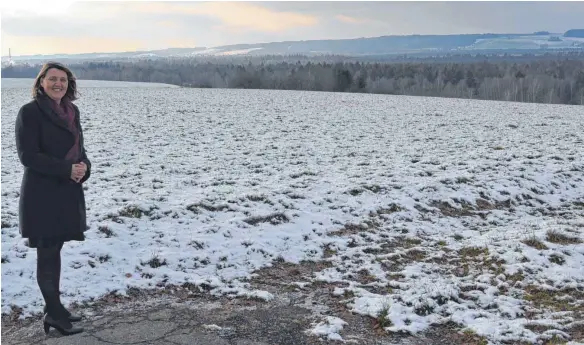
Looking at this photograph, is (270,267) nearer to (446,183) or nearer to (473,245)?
(473,245)

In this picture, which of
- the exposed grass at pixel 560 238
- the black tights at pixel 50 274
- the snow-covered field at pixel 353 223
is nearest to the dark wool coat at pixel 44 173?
the black tights at pixel 50 274

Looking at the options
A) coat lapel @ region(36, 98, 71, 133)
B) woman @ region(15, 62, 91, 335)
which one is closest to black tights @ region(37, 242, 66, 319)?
woman @ region(15, 62, 91, 335)

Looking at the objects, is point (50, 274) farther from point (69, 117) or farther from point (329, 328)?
point (329, 328)

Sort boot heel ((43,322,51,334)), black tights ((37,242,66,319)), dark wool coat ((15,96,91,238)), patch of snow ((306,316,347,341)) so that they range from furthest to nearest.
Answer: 1. patch of snow ((306,316,347,341))
2. boot heel ((43,322,51,334))
3. black tights ((37,242,66,319))
4. dark wool coat ((15,96,91,238))

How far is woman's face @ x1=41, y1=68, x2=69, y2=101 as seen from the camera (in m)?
4.91

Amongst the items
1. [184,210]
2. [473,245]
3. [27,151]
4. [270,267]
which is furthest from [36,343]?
[473,245]

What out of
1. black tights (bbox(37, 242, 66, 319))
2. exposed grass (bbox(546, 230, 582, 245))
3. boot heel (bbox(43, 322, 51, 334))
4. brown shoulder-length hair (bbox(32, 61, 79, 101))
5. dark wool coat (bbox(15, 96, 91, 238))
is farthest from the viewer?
exposed grass (bbox(546, 230, 582, 245))

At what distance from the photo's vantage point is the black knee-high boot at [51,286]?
5.20 m

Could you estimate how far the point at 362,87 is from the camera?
69.8 metres

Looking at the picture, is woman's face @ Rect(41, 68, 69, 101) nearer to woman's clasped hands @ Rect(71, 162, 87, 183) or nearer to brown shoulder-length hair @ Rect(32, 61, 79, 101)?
brown shoulder-length hair @ Rect(32, 61, 79, 101)

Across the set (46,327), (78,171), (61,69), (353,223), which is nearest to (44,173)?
(78,171)

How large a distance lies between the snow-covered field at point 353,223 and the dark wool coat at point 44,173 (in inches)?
66.3

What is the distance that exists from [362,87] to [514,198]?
195 feet

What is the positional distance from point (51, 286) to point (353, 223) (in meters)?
5.71
